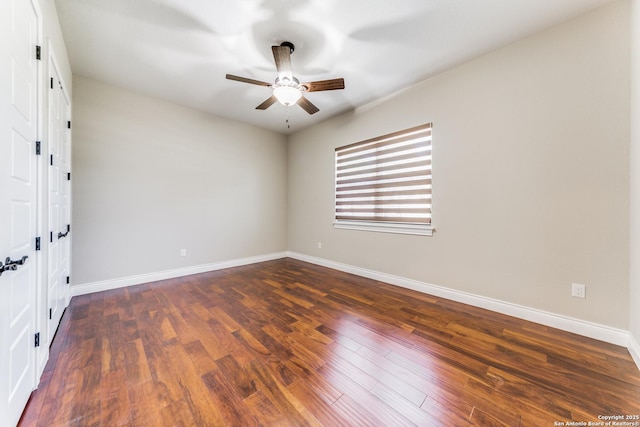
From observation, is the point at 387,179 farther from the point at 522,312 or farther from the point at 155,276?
the point at 155,276

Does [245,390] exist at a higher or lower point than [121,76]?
lower

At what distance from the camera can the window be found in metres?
3.14

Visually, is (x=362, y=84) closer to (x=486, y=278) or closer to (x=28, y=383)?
(x=486, y=278)

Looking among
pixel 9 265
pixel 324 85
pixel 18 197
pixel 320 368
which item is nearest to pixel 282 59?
pixel 324 85

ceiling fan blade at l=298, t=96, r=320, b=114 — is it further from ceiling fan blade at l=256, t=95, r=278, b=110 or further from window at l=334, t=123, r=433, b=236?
window at l=334, t=123, r=433, b=236

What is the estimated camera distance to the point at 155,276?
3.56 metres

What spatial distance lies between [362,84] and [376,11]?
1.17 m

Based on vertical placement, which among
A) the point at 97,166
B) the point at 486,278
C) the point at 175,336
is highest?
the point at 97,166

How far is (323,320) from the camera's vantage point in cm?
235

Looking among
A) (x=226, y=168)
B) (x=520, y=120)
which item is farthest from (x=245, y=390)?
(x=226, y=168)

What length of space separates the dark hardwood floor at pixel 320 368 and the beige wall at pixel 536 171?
0.47 meters

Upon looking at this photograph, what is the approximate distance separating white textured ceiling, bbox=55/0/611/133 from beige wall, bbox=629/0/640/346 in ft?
1.30

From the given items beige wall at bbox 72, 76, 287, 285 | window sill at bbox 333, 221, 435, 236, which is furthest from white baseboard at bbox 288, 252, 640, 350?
beige wall at bbox 72, 76, 287, 285

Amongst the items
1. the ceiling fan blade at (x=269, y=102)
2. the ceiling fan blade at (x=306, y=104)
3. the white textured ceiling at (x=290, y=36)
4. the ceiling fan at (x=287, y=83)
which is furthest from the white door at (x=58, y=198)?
the ceiling fan blade at (x=306, y=104)
